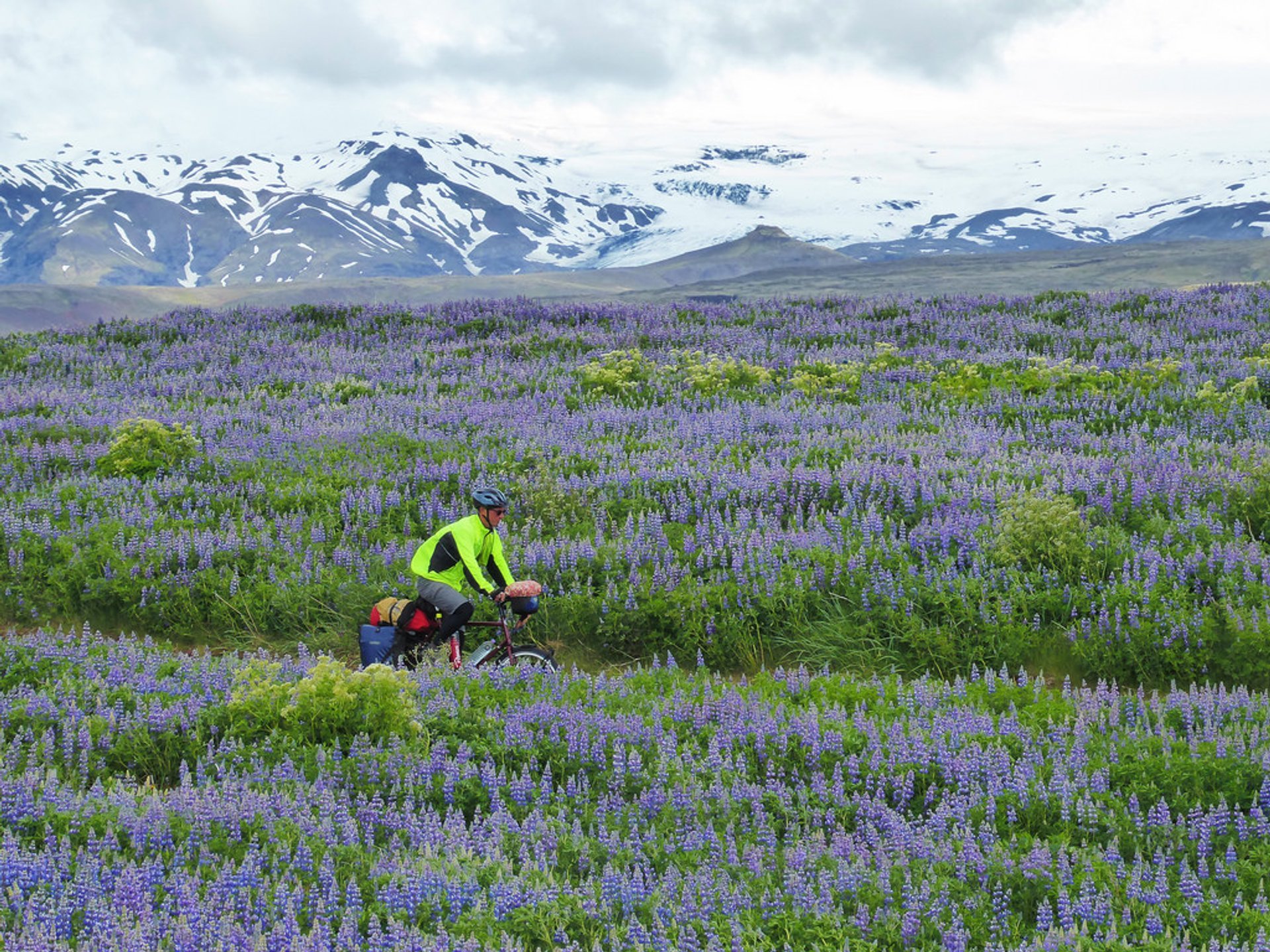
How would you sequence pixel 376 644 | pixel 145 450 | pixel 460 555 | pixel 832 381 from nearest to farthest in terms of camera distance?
pixel 460 555
pixel 376 644
pixel 145 450
pixel 832 381

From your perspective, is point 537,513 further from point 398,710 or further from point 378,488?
point 398,710

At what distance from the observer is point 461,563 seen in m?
8.00

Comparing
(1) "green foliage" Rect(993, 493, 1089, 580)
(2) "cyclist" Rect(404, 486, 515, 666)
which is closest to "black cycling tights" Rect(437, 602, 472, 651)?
(2) "cyclist" Rect(404, 486, 515, 666)

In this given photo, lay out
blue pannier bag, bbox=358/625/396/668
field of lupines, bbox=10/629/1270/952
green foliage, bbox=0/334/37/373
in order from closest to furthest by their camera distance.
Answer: field of lupines, bbox=10/629/1270/952, blue pannier bag, bbox=358/625/396/668, green foliage, bbox=0/334/37/373

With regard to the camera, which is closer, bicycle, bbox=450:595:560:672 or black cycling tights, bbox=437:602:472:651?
bicycle, bbox=450:595:560:672

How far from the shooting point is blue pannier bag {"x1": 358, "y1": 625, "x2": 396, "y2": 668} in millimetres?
8320

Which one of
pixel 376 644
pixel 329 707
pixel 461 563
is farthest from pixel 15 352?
pixel 329 707

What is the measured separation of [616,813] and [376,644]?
3377 millimetres

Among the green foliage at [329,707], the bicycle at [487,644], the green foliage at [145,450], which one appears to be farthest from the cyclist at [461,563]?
the green foliage at [145,450]

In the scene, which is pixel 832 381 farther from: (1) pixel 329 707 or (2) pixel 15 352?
(2) pixel 15 352

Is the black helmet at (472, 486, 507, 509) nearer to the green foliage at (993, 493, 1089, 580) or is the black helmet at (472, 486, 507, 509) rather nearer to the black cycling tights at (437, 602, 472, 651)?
the black cycling tights at (437, 602, 472, 651)

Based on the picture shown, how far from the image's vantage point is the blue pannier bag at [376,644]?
832 centimetres

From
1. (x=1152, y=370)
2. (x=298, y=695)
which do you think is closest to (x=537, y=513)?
(x=298, y=695)

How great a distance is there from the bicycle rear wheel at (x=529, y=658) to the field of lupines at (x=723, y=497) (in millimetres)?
1035
